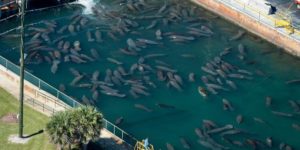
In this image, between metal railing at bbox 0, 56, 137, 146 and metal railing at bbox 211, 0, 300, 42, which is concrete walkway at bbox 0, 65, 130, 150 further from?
metal railing at bbox 211, 0, 300, 42

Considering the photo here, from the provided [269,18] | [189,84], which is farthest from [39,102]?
[269,18]

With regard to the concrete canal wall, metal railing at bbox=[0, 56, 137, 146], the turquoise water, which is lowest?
the turquoise water

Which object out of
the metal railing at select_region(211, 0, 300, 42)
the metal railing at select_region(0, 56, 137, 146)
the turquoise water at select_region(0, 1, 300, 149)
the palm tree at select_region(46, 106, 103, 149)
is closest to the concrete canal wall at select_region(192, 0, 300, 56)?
the metal railing at select_region(211, 0, 300, 42)

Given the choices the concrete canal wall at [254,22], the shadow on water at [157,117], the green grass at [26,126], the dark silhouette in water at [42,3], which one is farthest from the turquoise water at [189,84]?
the green grass at [26,126]

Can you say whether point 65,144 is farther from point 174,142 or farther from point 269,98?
point 269,98

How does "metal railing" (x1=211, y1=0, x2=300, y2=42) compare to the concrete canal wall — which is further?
"metal railing" (x1=211, y1=0, x2=300, y2=42)

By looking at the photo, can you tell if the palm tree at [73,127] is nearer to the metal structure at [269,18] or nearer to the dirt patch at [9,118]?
the dirt patch at [9,118]

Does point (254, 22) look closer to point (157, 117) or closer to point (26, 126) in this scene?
point (157, 117)
